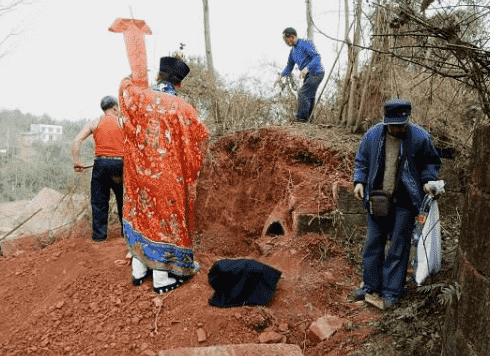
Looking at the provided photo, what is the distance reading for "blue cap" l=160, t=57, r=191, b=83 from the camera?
10.8ft

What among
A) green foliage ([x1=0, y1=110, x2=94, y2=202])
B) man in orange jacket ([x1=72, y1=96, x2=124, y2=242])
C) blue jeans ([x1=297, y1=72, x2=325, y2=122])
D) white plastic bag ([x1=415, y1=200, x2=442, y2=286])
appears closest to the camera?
white plastic bag ([x1=415, y1=200, x2=442, y2=286])

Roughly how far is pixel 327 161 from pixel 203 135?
2006 millimetres

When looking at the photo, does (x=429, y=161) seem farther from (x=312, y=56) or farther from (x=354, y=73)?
(x=312, y=56)

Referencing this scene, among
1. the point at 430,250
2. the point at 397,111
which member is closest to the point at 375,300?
the point at 430,250

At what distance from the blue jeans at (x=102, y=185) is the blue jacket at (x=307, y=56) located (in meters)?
3.31

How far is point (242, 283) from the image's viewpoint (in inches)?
127

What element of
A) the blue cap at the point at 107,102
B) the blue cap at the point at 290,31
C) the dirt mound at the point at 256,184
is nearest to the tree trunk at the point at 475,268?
the dirt mound at the point at 256,184

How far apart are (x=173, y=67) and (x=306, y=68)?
10.2 feet

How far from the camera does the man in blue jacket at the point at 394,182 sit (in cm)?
287

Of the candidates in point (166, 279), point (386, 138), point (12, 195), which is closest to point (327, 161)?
point (386, 138)

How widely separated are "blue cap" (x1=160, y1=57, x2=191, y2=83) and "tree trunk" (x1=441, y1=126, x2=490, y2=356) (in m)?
2.42

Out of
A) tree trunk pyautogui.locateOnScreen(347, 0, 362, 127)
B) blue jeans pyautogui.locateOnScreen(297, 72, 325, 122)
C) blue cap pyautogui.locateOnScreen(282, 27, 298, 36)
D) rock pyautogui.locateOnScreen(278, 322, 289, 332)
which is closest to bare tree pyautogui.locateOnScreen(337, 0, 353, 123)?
tree trunk pyautogui.locateOnScreen(347, 0, 362, 127)

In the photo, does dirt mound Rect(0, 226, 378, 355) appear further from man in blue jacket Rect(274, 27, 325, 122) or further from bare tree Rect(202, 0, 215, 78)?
bare tree Rect(202, 0, 215, 78)

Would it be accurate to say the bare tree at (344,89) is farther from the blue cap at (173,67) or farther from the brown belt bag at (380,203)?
the brown belt bag at (380,203)
